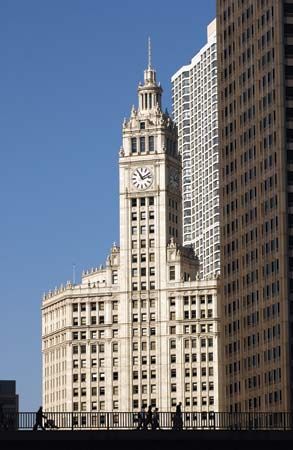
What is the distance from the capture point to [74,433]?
139 metres

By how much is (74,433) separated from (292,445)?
1648cm

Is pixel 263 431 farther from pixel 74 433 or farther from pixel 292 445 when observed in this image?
pixel 74 433

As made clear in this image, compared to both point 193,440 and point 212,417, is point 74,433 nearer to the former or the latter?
point 193,440

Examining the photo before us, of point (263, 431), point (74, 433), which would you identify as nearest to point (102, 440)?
point (74, 433)

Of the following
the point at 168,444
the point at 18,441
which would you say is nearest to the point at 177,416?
the point at 168,444

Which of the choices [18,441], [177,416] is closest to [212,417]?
[177,416]

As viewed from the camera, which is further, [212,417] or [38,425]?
[212,417]

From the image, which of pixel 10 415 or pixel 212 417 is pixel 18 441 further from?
pixel 212 417

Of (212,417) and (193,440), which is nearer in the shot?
(193,440)

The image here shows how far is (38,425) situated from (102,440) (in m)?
4.76

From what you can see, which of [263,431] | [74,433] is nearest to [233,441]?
[263,431]

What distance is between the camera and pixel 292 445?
142750 mm

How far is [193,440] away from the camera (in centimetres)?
14075

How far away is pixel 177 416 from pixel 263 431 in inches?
275
